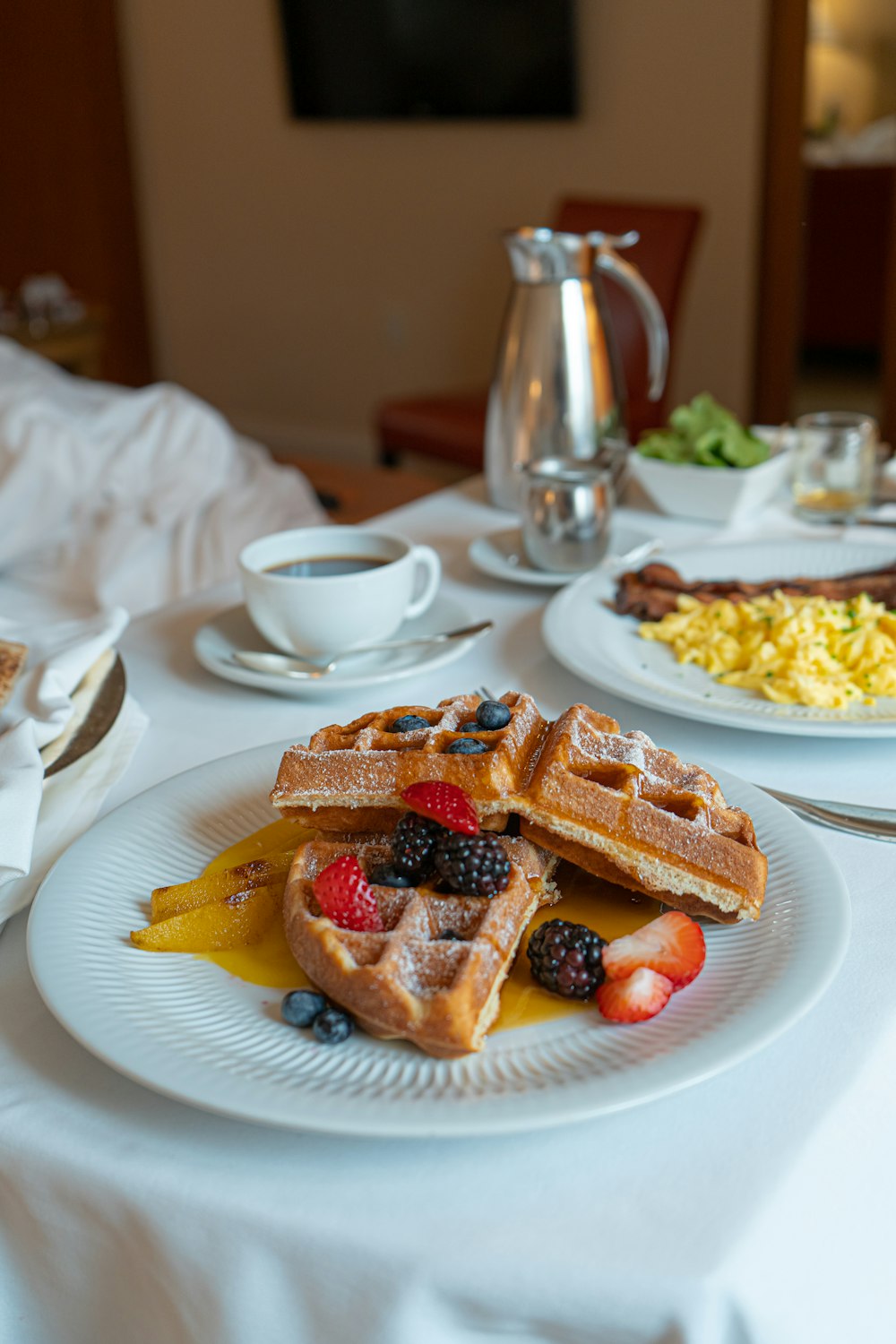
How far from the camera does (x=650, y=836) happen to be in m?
0.73

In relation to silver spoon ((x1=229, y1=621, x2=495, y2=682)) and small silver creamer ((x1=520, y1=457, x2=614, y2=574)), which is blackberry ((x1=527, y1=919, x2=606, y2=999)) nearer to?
silver spoon ((x1=229, y1=621, x2=495, y2=682))

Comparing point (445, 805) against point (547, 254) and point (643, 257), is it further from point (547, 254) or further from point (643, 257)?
point (643, 257)

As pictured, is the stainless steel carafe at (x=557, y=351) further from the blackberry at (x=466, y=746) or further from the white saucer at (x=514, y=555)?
the blackberry at (x=466, y=746)

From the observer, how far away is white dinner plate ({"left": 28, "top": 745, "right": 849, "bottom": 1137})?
0.59m

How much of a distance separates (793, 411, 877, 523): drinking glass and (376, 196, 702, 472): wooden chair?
2.07 meters

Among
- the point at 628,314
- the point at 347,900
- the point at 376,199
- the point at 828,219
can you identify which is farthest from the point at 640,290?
the point at 376,199

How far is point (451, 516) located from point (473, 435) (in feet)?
7.51

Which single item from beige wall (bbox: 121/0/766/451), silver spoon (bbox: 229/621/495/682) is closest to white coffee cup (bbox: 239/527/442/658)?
silver spoon (bbox: 229/621/495/682)

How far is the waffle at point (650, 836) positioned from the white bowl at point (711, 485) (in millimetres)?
888

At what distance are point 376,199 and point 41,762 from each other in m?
5.00

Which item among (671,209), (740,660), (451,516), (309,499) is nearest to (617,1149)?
(740,660)

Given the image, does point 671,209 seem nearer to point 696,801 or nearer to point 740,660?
point 740,660

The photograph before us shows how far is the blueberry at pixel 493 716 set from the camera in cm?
85

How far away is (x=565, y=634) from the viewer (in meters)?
1.20
